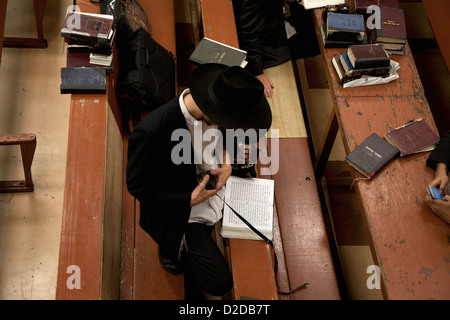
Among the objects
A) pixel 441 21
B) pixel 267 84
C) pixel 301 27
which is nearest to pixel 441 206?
pixel 267 84

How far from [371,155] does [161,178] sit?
1205 millimetres

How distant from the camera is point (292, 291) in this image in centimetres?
242

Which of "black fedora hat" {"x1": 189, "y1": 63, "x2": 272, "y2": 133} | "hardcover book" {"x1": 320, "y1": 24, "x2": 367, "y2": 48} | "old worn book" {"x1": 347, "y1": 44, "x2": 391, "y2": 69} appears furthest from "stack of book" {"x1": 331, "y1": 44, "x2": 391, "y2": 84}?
"black fedora hat" {"x1": 189, "y1": 63, "x2": 272, "y2": 133}

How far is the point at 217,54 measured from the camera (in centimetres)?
284

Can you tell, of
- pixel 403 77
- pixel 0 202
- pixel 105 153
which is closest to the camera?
pixel 105 153

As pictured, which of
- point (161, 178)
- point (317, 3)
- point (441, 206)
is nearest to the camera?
point (441, 206)

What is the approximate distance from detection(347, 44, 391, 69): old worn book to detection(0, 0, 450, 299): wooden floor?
1191 mm

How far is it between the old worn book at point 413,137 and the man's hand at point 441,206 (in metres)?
0.32

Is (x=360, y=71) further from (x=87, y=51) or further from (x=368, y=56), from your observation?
(x=87, y=51)

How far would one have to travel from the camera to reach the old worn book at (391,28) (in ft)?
8.87

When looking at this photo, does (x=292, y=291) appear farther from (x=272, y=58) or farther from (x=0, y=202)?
(x=0, y=202)
